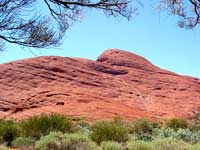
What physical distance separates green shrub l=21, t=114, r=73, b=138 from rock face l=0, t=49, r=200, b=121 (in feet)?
41.2

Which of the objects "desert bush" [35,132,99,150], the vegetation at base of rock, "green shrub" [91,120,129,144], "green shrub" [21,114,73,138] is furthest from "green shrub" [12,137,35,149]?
"green shrub" [91,120,129,144]

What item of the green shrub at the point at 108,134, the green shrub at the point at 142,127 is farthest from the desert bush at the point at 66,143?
the green shrub at the point at 142,127

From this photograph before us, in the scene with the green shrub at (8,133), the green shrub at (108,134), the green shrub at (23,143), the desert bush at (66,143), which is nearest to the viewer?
the desert bush at (66,143)

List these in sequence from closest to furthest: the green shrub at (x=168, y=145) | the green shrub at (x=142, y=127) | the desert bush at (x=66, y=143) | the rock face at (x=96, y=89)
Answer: the green shrub at (x=168, y=145), the desert bush at (x=66, y=143), the green shrub at (x=142, y=127), the rock face at (x=96, y=89)

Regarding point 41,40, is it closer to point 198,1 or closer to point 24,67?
point 198,1

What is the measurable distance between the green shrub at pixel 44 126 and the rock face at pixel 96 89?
1256 cm

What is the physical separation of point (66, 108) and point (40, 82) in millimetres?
6178

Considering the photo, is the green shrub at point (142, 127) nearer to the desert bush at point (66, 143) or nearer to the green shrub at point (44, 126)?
the green shrub at point (44, 126)

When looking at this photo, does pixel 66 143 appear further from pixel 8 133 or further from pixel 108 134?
pixel 8 133

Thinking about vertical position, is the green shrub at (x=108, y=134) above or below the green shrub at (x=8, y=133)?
above

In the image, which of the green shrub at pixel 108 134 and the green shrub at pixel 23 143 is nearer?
the green shrub at pixel 23 143

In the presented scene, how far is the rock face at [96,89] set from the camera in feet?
102

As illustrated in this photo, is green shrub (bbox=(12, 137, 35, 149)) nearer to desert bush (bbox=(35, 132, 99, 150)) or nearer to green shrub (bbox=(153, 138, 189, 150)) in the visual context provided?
desert bush (bbox=(35, 132, 99, 150))

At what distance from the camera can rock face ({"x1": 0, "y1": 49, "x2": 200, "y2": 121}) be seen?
31219 millimetres
